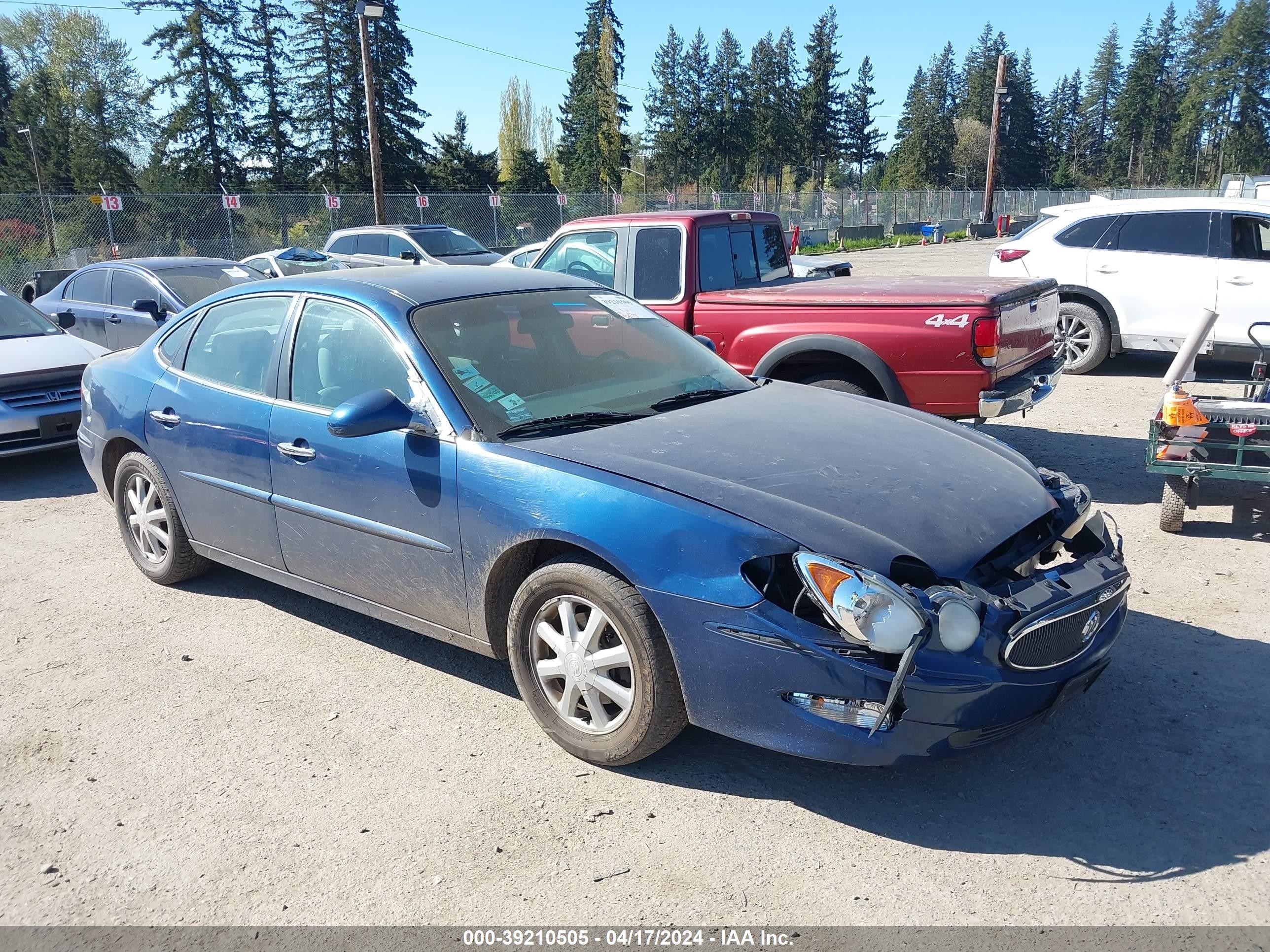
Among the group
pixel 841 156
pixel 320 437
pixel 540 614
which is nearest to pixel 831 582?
pixel 540 614

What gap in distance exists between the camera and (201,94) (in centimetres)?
5056

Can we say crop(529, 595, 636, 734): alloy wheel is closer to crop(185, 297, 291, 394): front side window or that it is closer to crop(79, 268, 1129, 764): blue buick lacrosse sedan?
crop(79, 268, 1129, 764): blue buick lacrosse sedan

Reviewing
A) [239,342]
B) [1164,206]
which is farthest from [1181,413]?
[1164,206]

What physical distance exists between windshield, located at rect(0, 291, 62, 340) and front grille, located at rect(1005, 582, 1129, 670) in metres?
8.82

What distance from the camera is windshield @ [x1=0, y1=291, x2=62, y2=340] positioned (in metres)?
8.88

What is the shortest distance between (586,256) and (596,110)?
225ft

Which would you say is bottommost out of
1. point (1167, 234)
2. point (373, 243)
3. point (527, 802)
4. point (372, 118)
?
point (527, 802)

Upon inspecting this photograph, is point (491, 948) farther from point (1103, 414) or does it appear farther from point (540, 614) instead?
point (1103, 414)

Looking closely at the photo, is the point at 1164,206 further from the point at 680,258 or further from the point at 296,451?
the point at 296,451

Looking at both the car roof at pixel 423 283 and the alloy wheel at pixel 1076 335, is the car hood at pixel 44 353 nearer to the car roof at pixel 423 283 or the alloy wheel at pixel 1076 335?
the car roof at pixel 423 283

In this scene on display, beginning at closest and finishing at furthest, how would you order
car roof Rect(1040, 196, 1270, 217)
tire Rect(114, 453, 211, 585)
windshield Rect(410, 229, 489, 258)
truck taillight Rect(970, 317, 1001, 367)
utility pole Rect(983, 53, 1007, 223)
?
tire Rect(114, 453, 211, 585) → truck taillight Rect(970, 317, 1001, 367) → car roof Rect(1040, 196, 1270, 217) → windshield Rect(410, 229, 489, 258) → utility pole Rect(983, 53, 1007, 223)

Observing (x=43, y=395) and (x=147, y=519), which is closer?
(x=147, y=519)

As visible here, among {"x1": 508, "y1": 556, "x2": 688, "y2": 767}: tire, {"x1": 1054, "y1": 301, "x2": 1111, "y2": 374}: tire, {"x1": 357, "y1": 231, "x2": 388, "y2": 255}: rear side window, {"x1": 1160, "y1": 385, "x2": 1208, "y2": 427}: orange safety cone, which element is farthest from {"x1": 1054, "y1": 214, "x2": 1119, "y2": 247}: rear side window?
{"x1": 357, "y1": 231, "x2": 388, "y2": 255}: rear side window

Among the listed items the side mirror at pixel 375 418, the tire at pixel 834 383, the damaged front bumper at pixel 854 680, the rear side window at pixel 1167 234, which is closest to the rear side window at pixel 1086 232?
the rear side window at pixel 1167 234
